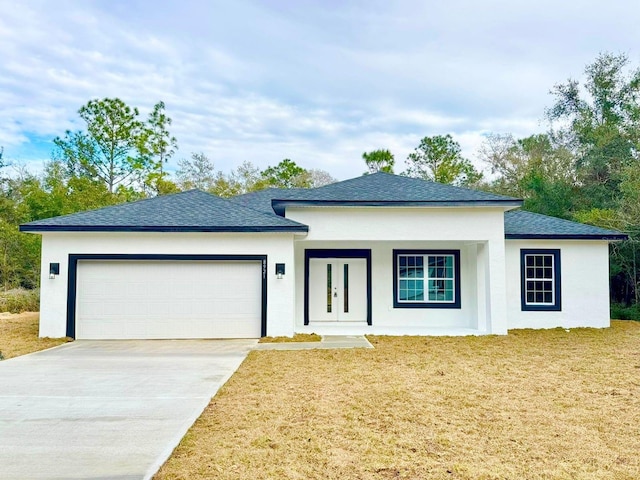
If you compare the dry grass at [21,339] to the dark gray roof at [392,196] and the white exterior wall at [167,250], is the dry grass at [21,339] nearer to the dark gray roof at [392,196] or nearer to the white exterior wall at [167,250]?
the white exterior wall at [167,250]

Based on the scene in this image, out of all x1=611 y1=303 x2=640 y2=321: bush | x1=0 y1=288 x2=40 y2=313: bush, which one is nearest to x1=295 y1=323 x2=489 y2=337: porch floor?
x1=611 y1=303 x2=640 y2=321: bush

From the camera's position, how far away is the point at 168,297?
11.8 meters

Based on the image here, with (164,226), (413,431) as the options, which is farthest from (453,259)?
(413,431)

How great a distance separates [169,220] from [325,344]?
16.5 feet

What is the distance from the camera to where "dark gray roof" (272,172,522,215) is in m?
12.1

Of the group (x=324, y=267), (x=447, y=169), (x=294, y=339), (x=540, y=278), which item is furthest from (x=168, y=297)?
(x=447, y=169)

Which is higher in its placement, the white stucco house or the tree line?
the tree line

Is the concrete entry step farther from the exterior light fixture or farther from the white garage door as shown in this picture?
the exterior light fixture

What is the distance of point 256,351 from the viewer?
32.7 ft

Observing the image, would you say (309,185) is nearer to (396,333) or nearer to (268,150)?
(268,150)

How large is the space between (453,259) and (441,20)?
7.67 m

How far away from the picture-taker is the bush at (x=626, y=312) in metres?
16.3

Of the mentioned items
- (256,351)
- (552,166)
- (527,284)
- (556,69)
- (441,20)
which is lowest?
(256,351)

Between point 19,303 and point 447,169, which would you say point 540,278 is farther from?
point 447,169
